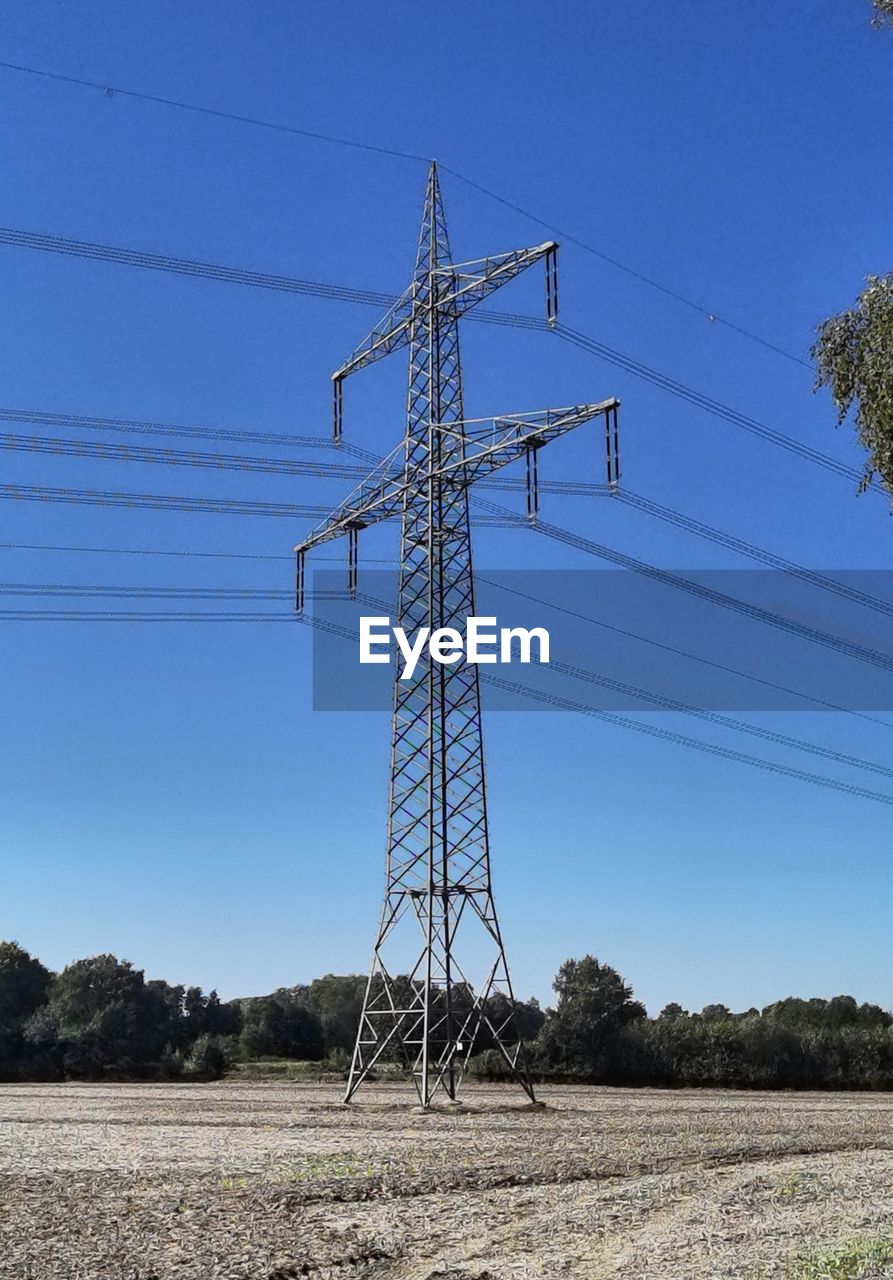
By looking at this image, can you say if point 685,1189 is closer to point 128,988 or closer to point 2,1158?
point 2,1158

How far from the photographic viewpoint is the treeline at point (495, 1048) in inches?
2263

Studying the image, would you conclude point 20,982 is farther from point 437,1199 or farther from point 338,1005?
point 437,1199

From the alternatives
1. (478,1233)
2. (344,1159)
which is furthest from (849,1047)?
(478,1233)

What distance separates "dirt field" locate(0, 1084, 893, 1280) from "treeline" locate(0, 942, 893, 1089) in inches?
1063

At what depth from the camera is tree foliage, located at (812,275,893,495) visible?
1519cm

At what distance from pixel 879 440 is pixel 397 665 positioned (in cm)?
1805

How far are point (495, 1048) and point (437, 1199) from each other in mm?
37531

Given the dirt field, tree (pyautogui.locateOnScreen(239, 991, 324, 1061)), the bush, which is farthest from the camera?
tree (pyautogui.locateOnScreen(239, 991, 324, 1061))

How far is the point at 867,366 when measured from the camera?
15430mm

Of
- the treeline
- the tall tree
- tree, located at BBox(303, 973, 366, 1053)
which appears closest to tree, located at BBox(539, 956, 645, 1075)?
the treeline

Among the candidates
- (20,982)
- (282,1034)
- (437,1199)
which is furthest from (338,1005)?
(437,1199)

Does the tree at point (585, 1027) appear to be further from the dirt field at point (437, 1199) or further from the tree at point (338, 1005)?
the dirt field at point (437, 1199)

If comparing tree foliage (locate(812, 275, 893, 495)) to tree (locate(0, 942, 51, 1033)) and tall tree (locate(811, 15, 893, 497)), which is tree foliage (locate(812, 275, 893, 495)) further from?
tree (locate(0, 942, 51, 1033))

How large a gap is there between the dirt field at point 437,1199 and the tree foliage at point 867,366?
883 centimetres
